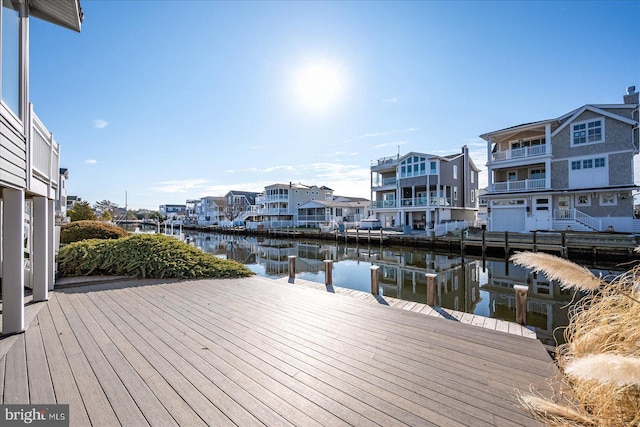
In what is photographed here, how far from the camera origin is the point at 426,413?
8.52 feet

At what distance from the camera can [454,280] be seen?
1286cm

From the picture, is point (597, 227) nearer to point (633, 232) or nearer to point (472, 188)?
point (633, 232)

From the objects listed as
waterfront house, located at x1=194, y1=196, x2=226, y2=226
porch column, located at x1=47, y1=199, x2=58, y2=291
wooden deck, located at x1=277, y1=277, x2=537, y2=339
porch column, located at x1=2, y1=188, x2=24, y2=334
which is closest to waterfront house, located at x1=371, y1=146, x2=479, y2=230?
wooden deck, located at x1=277, y1=277, x2=537, y2=339

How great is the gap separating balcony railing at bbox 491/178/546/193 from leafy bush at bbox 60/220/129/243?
82.7ft

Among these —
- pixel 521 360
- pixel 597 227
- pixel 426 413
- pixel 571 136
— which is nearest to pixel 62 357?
pixel 426 413

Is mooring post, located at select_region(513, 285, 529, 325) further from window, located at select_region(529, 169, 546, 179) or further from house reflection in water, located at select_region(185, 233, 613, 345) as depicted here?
window, located at select_region(529, 169, 546, 179)

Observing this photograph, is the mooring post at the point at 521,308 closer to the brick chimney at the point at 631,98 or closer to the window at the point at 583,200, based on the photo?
the window at the point at 583,200

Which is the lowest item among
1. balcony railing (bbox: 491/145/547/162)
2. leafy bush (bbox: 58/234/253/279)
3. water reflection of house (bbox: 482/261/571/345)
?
water reflection of house (bbox: 482/261/571/345)

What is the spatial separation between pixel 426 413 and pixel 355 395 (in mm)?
664

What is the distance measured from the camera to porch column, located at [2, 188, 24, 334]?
3.95 meters

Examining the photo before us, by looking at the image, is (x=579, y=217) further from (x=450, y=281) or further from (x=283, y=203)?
(x=283, y=203)

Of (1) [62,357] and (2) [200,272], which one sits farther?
(2) [200,272]

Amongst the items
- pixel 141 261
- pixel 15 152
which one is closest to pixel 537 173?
pixel 141 261

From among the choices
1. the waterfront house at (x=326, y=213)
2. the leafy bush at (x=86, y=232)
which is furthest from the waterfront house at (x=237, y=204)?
the leafy bush at (x=86, y=232)
